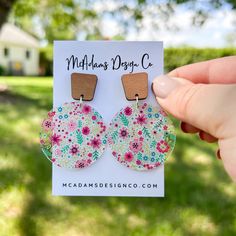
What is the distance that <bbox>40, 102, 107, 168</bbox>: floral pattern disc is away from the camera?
721 millimetres

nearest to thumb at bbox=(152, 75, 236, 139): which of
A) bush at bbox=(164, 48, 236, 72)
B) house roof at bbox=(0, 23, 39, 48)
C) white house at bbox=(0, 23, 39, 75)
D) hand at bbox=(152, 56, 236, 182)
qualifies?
hand at bbox=(152, 56, 236, 182)

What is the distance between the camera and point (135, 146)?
0.74m

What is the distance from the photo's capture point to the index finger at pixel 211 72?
0.74 metres

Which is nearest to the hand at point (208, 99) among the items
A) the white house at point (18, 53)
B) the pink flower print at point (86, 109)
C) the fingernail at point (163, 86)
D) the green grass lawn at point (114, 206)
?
the fingernail at point (163, 86)

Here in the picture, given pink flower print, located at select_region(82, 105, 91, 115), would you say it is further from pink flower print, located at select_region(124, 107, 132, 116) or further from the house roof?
the house roof

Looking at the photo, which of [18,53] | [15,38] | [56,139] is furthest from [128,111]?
[15,38]

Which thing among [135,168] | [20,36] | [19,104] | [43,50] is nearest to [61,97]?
[135,168]

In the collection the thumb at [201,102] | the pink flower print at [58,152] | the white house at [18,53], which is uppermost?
the thumb at [201,102]

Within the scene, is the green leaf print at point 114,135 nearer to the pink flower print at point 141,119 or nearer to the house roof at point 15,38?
the pink flower print at point 141,119

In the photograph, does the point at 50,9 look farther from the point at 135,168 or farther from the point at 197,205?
the point at 135,168

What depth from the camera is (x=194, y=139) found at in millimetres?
3496

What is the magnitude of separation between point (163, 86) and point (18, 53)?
19.8m

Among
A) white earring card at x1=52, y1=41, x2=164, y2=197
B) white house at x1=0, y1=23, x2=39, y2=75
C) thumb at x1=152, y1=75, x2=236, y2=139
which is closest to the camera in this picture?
thumb at x1=152, y1=75, x2=236, y2=139

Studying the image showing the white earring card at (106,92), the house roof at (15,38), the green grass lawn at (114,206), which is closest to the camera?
the white earring card at (106,92)
